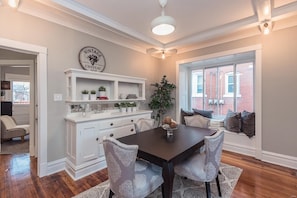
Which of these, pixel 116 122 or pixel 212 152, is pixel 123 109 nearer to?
pixel 116 122

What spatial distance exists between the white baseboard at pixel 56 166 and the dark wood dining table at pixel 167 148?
1539 millimetres

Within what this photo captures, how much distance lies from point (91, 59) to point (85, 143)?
1664mm

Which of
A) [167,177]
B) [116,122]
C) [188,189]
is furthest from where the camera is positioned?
[116,122]

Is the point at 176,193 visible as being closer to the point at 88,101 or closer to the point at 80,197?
the point at 80,197

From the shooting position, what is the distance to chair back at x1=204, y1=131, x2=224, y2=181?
5.49 ft

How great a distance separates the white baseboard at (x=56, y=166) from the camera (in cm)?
261

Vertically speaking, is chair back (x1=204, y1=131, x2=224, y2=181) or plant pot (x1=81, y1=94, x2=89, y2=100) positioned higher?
plant pot (x1=81, y1=94, x2=89, y2=100)

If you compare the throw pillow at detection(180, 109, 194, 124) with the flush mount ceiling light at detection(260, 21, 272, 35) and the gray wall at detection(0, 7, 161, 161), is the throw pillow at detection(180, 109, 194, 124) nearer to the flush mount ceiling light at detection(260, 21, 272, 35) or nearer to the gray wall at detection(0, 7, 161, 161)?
the flush mount ceiling light at detection(260, 21, 272, 35)

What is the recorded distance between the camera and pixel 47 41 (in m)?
2.59

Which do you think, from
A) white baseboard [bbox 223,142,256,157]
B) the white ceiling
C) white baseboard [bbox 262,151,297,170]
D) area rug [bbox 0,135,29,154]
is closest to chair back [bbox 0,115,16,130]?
area rug [bbox 0,135,29,154]

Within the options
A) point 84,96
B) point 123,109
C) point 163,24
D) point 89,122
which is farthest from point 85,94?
point 163,24

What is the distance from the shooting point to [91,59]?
10.4 feet

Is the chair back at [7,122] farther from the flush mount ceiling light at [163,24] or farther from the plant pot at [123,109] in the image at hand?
the flush mount ceiling light at [163,24]

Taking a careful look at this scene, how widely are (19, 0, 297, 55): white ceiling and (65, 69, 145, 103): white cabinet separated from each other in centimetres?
92
